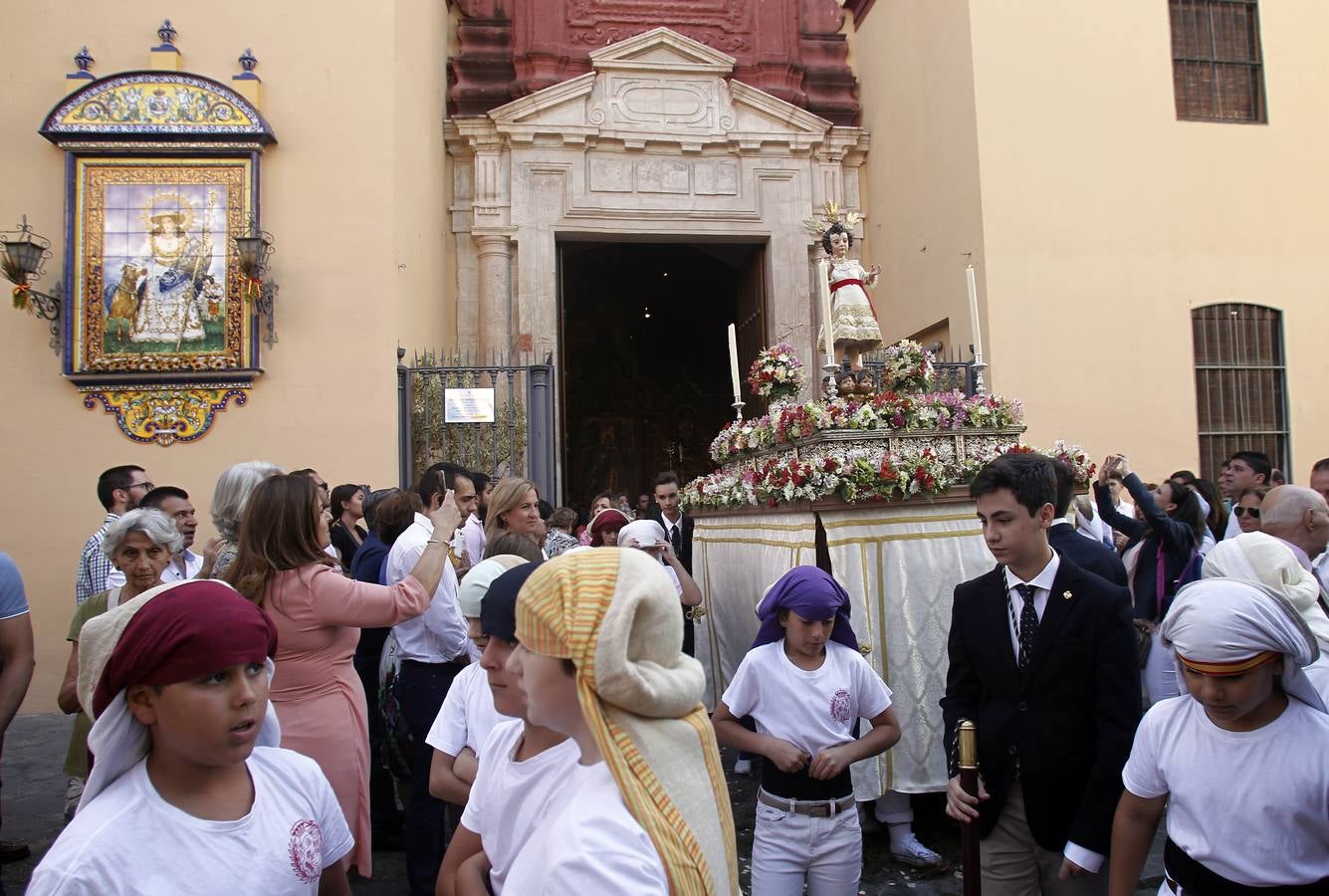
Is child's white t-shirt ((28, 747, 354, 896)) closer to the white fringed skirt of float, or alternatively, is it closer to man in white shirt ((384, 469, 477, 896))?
man in white shirt ((384, 469, 477, 896))

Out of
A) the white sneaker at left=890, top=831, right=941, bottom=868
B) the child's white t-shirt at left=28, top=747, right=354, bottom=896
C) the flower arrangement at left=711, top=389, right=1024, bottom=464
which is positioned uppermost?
the flower arrangement at left=711, top=389, right=1024, bottom=464

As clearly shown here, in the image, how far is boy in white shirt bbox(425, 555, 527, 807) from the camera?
292 cm

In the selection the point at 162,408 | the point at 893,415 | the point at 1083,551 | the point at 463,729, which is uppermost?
the point at 162,408

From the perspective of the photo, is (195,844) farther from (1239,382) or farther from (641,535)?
(1239,382)

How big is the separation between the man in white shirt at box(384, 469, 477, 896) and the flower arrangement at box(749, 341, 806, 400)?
3355 mm

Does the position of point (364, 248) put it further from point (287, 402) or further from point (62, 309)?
point (62, 309)

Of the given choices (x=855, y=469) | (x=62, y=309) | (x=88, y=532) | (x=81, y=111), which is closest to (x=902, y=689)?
(x=855, y=469)

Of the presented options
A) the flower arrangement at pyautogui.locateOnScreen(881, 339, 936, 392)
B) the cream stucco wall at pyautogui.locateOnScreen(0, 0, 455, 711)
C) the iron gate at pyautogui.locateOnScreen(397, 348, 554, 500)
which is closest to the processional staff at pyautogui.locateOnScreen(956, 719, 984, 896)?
→ the flower arrangement at pyautogui.locateOnScreen(881, 339, 936, 392)

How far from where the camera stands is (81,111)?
9.45 meters

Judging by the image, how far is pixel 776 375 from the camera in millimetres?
7141

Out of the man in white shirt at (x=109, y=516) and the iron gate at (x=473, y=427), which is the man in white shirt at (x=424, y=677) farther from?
the iron gate at (x=473, y=427)

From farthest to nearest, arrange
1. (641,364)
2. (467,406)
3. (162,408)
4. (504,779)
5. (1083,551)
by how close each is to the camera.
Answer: (641,364)
(467,406)
(162,408)
(1083,551)
(504,779)

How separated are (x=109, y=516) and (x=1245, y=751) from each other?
19.3 ft

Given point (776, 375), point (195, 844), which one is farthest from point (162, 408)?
point (195, 844)
